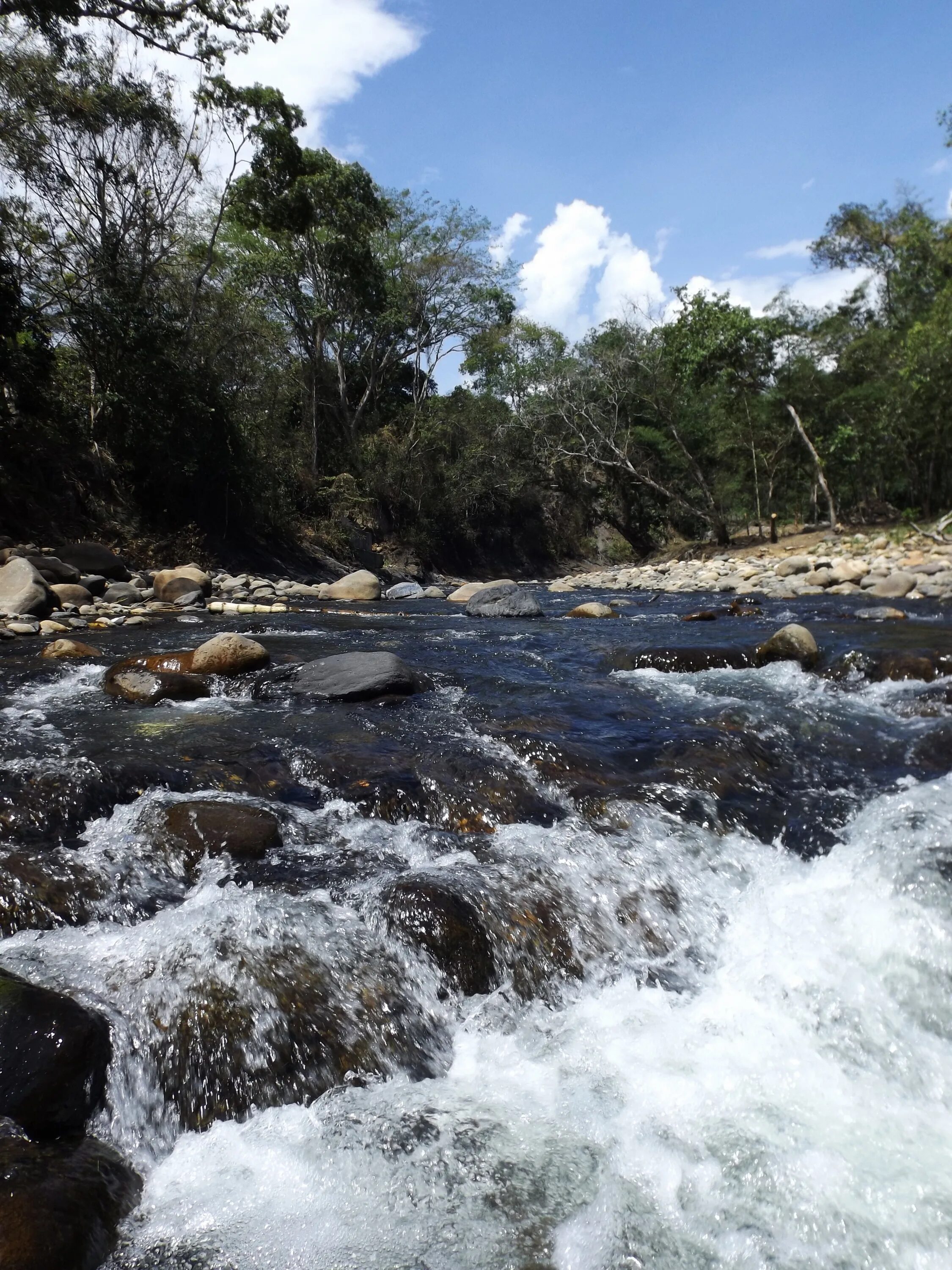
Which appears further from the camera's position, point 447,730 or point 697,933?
point 447,730

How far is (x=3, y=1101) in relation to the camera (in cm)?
204

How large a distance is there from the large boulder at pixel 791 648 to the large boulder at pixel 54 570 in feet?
32.4

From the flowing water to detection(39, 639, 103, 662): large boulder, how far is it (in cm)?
191

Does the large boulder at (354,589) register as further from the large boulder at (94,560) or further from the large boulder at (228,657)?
the large boulder at (228,657)

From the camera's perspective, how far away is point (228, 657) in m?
6.70

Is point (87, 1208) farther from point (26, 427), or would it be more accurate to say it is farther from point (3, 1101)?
point (26, 427)

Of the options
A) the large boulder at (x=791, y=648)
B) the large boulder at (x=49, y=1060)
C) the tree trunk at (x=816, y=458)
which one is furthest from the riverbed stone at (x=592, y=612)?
the tree trunk at (x=816, y=458)

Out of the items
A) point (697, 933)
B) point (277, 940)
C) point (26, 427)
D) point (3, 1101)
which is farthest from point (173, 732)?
point (26, 427)

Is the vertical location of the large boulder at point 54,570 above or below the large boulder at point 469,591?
above

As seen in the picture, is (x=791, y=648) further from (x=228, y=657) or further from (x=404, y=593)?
(x=404, y=593)

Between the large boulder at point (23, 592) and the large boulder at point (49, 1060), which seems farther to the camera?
the large boulder at point (23, 592)

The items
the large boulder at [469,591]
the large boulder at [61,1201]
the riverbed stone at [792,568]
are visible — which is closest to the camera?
the large boulder at [61,1201]

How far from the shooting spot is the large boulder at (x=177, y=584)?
12.6 m

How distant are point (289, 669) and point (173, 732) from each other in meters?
1.80
